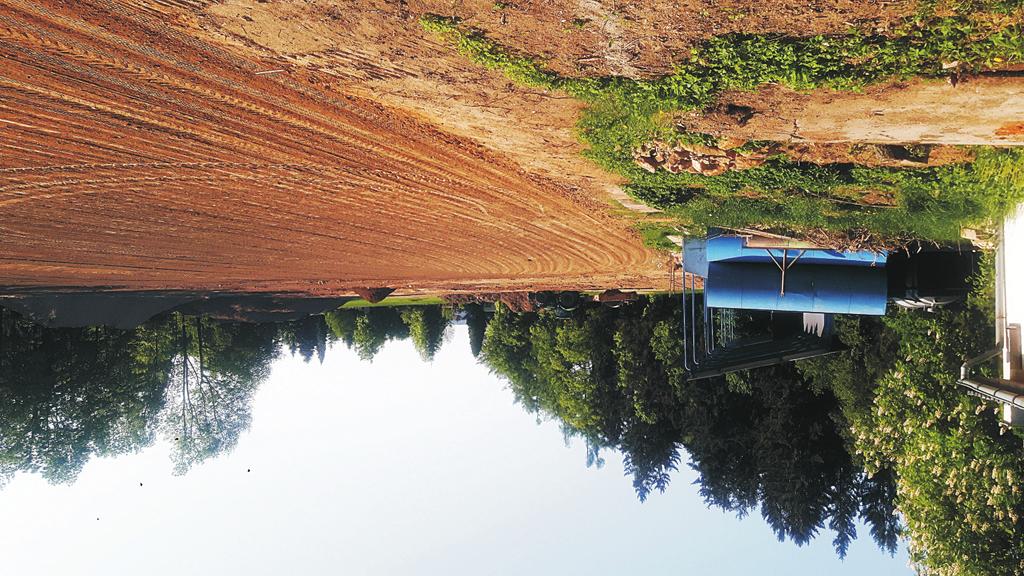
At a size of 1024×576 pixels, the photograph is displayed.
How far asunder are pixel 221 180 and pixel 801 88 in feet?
31.5

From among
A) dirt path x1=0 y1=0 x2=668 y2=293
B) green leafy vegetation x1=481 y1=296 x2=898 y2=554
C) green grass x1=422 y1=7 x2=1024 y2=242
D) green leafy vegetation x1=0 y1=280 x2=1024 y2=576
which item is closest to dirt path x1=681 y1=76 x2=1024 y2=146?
green grass x1=422 y1=7 x2=1024 y2=242

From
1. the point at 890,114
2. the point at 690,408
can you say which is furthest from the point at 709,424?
the point at 890,114

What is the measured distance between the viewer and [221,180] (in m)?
11.9

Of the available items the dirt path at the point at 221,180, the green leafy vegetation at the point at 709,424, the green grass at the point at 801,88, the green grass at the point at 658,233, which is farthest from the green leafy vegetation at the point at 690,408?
the dirt path at the point at 221,180

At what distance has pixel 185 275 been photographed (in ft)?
51.5

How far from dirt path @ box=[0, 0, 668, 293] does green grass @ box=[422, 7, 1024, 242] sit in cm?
302

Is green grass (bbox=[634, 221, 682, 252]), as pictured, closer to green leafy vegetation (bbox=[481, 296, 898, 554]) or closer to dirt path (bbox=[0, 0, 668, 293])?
dirt path (bbox=[0, 0, 668, 293])

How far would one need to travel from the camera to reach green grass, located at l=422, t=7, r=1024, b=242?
656 cm

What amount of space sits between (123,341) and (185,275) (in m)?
14.2

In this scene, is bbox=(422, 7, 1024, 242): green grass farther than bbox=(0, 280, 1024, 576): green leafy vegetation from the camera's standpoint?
No

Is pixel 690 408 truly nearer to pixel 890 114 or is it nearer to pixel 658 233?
pixel 658 233

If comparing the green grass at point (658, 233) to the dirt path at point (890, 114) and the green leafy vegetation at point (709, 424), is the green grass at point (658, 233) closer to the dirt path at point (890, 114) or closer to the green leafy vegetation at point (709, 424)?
the dirt path at point (890, 114)

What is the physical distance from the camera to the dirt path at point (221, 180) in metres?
9.55

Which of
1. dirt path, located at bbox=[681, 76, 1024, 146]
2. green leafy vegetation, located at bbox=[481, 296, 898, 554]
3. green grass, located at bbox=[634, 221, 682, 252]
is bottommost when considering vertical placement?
green leafy vegetation, located at bbox=[481, 296, 898, 554]
